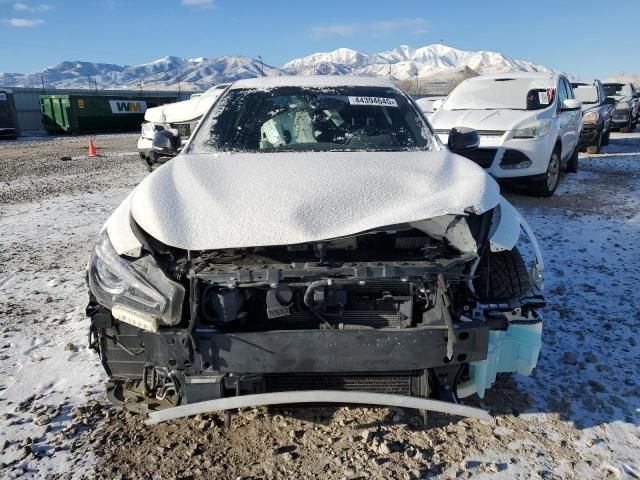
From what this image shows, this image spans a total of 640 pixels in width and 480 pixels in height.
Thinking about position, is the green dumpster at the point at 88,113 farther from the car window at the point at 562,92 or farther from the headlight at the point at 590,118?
the car window at the point at 562,92

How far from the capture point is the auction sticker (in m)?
3.87

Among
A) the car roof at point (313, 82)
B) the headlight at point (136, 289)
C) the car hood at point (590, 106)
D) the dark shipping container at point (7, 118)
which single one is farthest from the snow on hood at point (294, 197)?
the dark shipping container at point (7, 118)

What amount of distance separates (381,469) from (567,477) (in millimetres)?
821

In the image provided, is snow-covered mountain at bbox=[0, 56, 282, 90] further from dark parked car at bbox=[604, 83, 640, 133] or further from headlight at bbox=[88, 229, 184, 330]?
headlight at bbox=[88, 229, 184, 330]

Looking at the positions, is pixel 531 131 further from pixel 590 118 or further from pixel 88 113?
pixel 88 113

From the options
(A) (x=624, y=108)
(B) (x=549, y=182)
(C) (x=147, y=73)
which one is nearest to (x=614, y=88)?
(A) (x=624, y=108)

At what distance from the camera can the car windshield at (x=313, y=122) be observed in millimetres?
3518

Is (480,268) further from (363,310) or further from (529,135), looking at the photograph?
(529,135)

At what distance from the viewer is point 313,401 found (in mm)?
2102

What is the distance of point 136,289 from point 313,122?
204cm

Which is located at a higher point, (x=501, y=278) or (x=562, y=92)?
(x=562, y=92)

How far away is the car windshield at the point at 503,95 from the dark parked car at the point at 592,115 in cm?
400

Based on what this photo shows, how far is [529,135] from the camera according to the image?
711 cm

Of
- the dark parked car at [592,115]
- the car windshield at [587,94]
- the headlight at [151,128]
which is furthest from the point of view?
the car windshield at [587,94]
